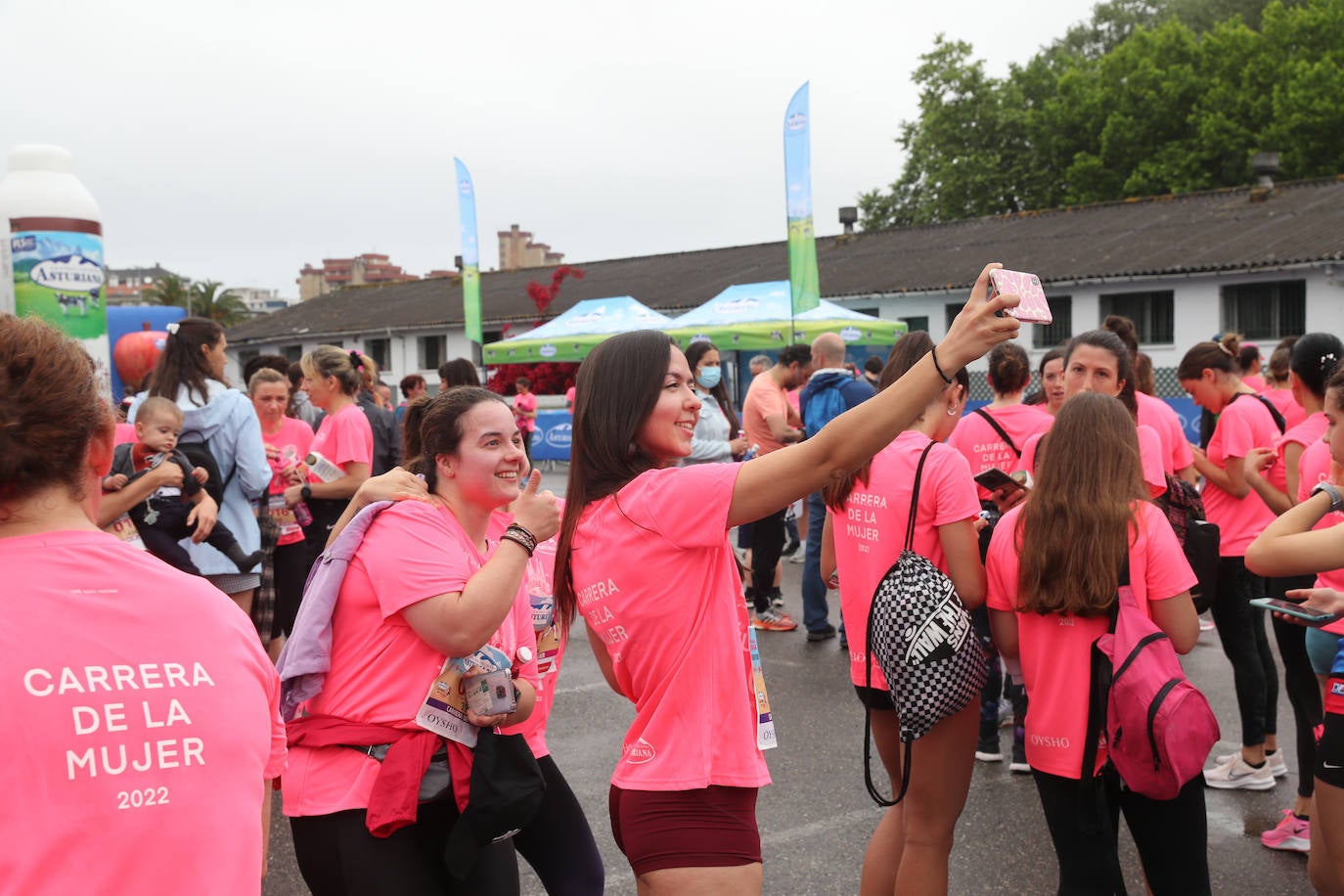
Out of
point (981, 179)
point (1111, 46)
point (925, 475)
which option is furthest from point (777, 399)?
point (1111, 46)

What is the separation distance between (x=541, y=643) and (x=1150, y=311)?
2597 centimetres

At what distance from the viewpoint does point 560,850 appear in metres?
3.10

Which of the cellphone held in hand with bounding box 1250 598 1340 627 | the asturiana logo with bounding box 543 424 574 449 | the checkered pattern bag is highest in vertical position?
the cellphone held in hand with bounding box 1250 598 1340 627

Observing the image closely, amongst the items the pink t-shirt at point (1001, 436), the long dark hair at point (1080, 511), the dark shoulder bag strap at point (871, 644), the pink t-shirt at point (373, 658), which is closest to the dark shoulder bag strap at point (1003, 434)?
the pink t-shirt at point (1001, 436)

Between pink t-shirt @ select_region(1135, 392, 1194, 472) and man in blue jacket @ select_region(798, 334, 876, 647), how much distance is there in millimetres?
2389

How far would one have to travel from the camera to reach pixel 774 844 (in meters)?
4.63

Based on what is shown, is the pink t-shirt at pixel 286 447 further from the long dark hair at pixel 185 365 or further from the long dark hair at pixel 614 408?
the long dark hair at pixel 614 408

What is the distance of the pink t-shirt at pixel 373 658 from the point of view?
102 inches

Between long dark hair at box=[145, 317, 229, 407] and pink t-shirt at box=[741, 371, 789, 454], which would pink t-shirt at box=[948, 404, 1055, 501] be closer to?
pink t-shirt at box=[741, 371, 789, 454]

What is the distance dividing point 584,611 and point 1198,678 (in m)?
5.50

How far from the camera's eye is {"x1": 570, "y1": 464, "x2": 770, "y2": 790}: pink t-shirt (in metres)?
2.45

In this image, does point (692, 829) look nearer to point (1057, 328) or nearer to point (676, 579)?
point (676, 579)

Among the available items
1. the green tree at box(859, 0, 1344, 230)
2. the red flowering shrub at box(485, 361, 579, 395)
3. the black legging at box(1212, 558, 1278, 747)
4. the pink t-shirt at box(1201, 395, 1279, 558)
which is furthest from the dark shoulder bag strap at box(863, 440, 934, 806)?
the green tree at box(859, 0, 1344, 230)

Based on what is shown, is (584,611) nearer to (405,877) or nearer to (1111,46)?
(405,877)
